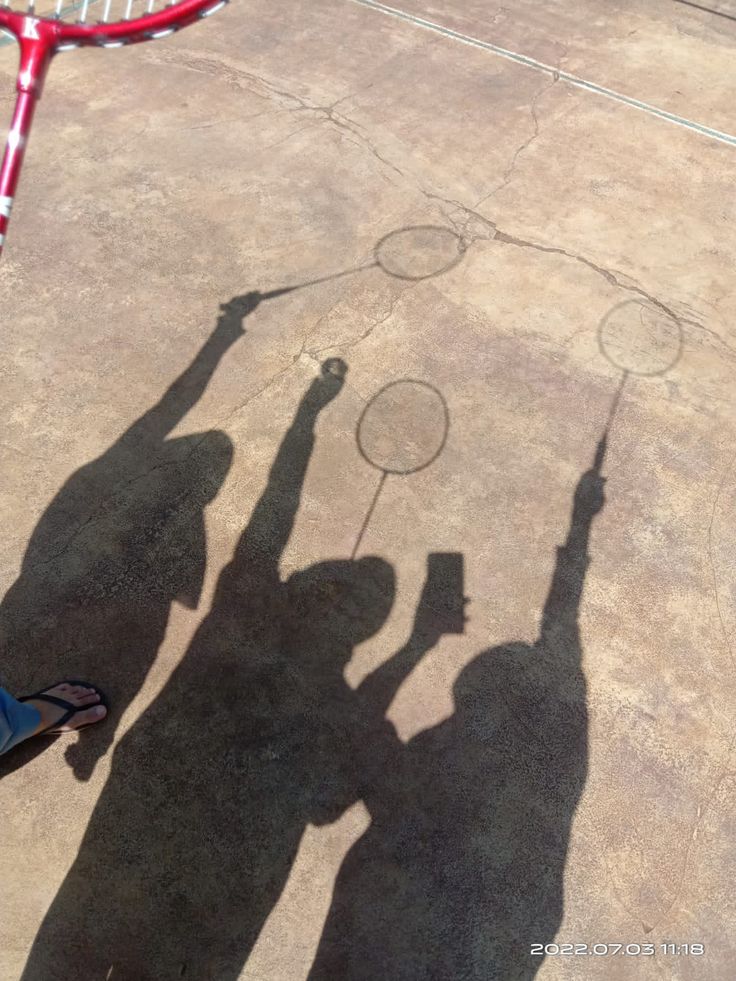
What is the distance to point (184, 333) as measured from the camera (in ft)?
19.0

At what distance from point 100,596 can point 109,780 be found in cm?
113

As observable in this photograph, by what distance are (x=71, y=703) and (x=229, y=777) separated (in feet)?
3.16

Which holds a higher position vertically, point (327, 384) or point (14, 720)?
point (327, 384)

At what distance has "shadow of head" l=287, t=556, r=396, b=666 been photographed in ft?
14.2

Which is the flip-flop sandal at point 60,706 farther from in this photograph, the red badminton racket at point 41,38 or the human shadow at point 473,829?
the red badminton racket at point 41,38

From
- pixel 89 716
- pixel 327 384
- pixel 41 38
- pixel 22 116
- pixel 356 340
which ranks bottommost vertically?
pixel 89 716

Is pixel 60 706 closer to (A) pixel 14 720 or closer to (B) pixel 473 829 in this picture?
(A) pixel 14 720

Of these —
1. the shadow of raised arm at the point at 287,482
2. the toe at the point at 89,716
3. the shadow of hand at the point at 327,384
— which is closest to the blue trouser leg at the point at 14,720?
the toe at the point at 89,716

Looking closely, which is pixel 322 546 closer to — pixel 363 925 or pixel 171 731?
pixel 171 731

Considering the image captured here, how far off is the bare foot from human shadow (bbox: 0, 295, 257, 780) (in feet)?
0.30

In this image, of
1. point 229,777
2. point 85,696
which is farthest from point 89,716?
point 229,777

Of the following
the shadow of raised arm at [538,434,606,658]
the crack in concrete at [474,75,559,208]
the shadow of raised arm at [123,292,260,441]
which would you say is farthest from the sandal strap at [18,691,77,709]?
the crack in concrete at [474,75,559,208]

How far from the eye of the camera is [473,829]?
3732 mm

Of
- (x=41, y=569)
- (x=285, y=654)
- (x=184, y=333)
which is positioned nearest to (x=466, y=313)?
(x=184, y=333)
